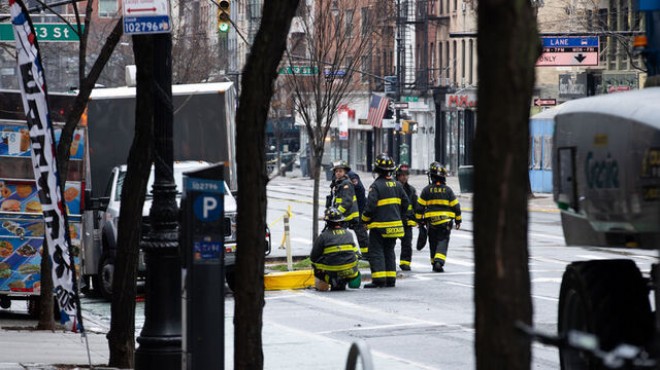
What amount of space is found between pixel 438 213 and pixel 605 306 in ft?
49.6

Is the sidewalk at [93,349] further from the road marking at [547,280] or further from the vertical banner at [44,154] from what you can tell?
the road marking at [547,280]

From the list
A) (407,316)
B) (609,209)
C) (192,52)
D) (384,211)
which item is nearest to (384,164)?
(384,211)

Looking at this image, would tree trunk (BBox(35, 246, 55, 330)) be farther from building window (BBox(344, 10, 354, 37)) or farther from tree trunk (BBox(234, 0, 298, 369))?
building window (BBox(344, 10, 354, 37))

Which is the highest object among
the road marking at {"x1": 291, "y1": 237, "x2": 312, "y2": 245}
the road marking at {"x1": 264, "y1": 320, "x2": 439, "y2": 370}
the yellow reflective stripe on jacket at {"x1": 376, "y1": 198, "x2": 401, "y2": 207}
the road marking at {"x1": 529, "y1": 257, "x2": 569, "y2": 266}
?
the yellow reflective stripe on jacket at {"x1": 376, "y1": 198, "x2": 401, "y2": 207}

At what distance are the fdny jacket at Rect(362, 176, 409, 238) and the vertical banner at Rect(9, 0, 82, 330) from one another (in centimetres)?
1006

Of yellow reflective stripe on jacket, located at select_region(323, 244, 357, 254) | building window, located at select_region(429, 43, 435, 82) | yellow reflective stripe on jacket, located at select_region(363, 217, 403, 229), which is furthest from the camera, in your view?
building window, located at select_region(429, 43, 435, 82)

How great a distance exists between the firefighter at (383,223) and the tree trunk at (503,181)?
15815mm

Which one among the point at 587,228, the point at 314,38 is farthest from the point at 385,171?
the point at 587,228

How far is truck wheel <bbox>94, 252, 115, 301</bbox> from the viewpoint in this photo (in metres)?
21.7

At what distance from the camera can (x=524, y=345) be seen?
5.48 m

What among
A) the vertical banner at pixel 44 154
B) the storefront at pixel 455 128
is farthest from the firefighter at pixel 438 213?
the storefront at pixel 455 128

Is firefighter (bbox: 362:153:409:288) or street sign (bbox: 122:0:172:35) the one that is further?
firefighter (bbox: 362:153:409:288)

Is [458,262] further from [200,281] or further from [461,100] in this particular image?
[461,100]

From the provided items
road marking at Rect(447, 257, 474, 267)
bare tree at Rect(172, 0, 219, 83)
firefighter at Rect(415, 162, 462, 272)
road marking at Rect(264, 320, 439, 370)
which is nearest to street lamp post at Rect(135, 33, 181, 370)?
road marking at Rect(264, 320, 439, 370)
